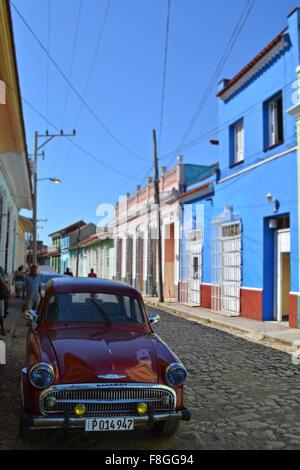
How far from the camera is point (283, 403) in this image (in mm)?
5328

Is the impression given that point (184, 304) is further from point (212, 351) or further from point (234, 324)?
point (212, 351)

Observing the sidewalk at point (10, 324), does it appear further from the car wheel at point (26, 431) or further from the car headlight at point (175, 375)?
the car headlight at point (175, 375)

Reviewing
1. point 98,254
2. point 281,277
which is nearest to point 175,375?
point 281,277

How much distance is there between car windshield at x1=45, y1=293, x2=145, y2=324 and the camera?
198 inches

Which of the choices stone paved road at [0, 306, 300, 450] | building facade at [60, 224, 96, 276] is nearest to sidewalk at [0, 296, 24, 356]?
stone paved road at [0, 306, 300, 450]

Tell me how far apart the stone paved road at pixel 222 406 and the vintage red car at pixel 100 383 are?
0.24m

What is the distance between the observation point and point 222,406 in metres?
5.19

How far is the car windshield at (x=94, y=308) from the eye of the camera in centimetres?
502

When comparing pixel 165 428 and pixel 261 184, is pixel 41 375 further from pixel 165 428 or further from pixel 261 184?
pixel 261 184

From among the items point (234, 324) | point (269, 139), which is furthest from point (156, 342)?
point (269, 139)

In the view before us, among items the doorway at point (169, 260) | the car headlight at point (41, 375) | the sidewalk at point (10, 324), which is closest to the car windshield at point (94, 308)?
the car headlight at point (41, 375)

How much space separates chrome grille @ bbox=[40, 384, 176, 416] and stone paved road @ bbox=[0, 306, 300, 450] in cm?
26

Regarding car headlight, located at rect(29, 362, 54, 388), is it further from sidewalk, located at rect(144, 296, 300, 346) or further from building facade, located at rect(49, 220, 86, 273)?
building facade, located at rect(49, 220, 86, 273)

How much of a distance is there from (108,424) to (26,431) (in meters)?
0.69
